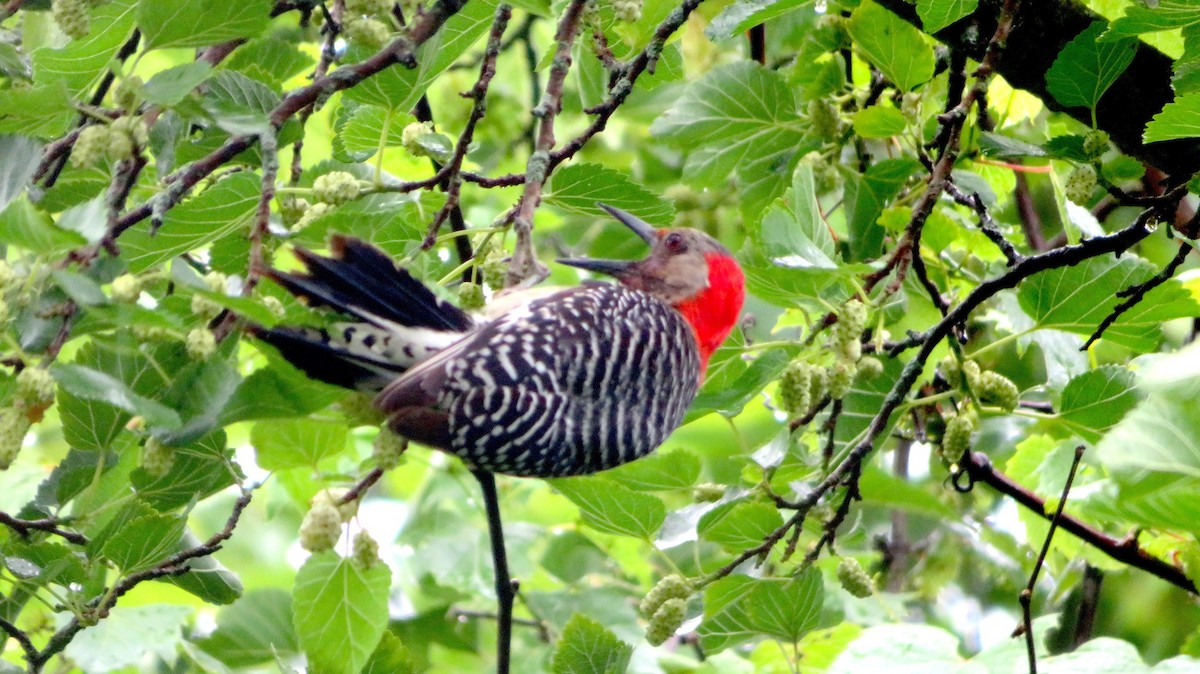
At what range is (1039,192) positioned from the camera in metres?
5.68

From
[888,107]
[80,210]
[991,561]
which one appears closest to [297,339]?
[80,210]

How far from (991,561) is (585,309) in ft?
12.1

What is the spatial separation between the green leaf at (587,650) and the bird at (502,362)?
32 cm

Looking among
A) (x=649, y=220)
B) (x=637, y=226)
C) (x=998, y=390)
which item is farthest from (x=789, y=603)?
(x=637, y=226)

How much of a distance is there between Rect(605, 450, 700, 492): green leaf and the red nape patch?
61cm

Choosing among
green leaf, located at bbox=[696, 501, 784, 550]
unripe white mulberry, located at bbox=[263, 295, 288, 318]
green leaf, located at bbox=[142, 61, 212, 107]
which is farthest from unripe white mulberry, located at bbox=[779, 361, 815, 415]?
green leaf, located at bbox=[142, 61, 212, 107]

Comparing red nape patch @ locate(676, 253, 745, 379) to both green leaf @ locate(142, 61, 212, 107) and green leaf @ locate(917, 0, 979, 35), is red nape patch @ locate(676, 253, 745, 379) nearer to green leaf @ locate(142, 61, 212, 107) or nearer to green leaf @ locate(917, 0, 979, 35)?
green leaf @ locate(917, 0, 979, 35)

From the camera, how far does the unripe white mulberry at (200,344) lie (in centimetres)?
174

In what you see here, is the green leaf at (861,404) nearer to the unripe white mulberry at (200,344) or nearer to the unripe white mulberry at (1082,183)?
the unripe white mulberry at (1082,183)

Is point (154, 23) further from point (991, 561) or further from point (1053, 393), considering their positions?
point (991, 561)

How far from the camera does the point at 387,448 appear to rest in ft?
6.56

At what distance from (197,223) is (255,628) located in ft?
5.49

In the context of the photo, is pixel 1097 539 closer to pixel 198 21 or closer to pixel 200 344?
pixel 200 344

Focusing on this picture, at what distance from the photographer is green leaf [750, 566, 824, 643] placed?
2.60 m
